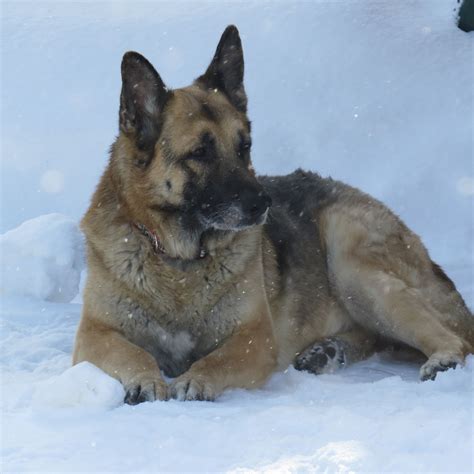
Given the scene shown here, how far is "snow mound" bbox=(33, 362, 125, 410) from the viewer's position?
4184mm

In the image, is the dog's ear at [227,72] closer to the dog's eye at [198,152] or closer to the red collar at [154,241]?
the dog's eye at [198,152]

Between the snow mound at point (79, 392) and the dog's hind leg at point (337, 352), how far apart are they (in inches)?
61.7

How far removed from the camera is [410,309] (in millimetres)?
5398

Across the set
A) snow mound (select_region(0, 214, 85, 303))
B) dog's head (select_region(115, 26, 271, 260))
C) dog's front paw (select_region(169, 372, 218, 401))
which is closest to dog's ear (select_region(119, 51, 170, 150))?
dog's head (select_region(115, 26, 271, 260))

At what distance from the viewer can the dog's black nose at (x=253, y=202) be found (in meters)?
4.64

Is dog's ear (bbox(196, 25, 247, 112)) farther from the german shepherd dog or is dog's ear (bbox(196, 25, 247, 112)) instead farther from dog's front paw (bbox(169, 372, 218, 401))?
dog's front paw (bbox(169, 372, 218, 401))

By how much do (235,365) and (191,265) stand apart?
2.14 ft

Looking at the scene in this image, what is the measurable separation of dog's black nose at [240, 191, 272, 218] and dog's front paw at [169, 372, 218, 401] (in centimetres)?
94

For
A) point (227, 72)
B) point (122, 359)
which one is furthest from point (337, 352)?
point (227, 72)

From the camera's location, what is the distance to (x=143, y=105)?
15.9 ft

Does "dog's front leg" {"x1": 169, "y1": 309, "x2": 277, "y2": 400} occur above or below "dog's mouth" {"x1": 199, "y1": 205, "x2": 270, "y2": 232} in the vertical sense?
below

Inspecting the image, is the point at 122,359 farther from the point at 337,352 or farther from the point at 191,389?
the point at 337,352

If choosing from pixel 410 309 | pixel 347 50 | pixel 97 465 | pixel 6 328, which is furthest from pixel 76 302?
pixel 347 50

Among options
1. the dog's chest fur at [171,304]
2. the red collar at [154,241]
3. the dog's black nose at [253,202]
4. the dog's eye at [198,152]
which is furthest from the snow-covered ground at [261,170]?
the dog's eye at [198,152]
